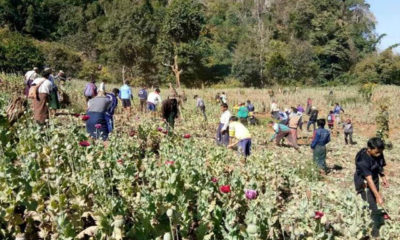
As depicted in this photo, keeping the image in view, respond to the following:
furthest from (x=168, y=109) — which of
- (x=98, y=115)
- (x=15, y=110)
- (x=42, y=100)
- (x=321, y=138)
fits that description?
(x=15, y=110)

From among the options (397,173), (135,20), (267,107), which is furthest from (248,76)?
(397,173)

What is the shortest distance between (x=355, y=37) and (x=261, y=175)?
55141 mm

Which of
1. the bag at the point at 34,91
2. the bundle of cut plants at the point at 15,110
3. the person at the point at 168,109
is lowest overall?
the person at the point at 168,109

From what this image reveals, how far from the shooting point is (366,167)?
5.09 m

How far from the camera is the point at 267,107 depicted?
25109mm

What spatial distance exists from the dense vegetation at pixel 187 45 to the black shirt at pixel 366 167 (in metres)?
26.7

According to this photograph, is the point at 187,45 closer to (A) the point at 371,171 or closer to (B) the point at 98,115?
(B) the point at 98,115

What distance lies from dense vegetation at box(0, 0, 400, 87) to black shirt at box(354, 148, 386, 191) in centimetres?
2671

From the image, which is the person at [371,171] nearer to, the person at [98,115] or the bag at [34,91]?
the person at [98,115]

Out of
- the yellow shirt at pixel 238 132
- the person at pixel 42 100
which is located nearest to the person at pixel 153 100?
the yellow shirt at pixel 238 132

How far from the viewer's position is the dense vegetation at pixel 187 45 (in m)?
38.7

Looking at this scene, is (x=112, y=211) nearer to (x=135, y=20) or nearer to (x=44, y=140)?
(x=44, y=140)

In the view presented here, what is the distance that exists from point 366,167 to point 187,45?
34.3 metres

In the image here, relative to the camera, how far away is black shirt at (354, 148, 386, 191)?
16.8 feet
